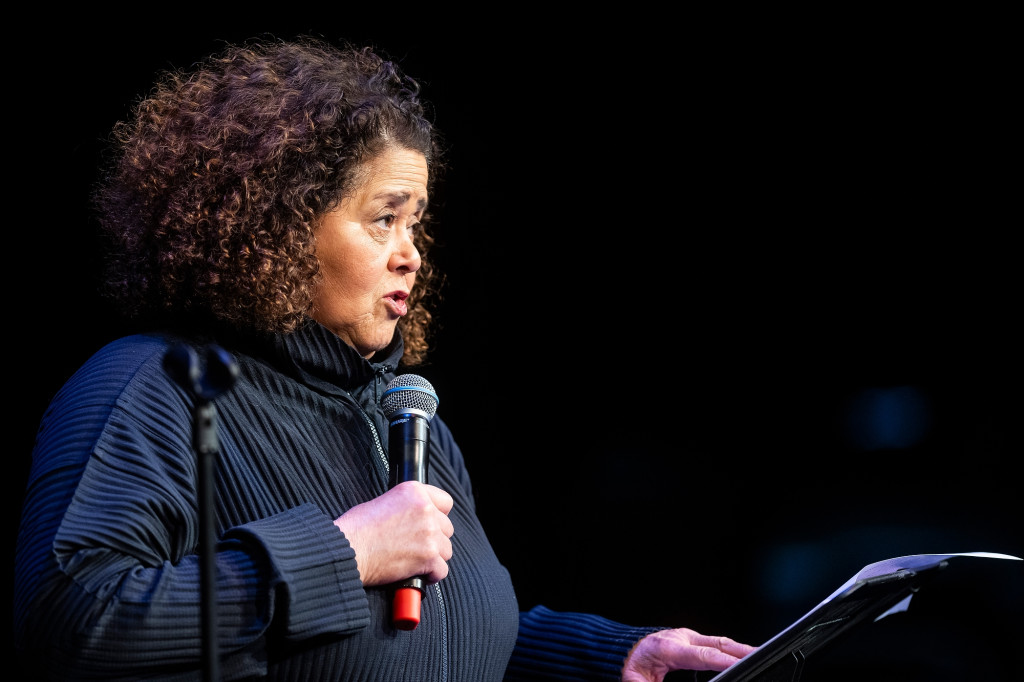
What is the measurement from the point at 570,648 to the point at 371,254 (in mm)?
818

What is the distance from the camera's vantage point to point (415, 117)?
1720mm

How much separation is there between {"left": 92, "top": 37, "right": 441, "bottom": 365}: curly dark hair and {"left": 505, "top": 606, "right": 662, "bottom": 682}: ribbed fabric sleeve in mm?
765

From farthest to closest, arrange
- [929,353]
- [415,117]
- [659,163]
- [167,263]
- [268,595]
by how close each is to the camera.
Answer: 1. [659,163]
2. [929,353]
3. [415,117]
4. [167,263]
5. [268,595]

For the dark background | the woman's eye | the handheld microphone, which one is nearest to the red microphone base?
the handheld microphone

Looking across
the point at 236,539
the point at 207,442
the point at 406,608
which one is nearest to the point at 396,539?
the point at 406,608

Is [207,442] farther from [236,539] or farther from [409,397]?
[409,397]

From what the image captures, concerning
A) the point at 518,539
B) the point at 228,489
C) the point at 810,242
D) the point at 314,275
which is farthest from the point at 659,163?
the point at 228,489

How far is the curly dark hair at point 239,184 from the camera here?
1492 mm

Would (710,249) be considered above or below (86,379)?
above

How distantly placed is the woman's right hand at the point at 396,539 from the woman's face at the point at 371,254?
0.41 metres

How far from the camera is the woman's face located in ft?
5.16

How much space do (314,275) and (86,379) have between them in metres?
0.39

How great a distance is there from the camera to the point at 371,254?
5.17 ft

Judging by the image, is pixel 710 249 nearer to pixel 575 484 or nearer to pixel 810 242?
pixel 810 242
